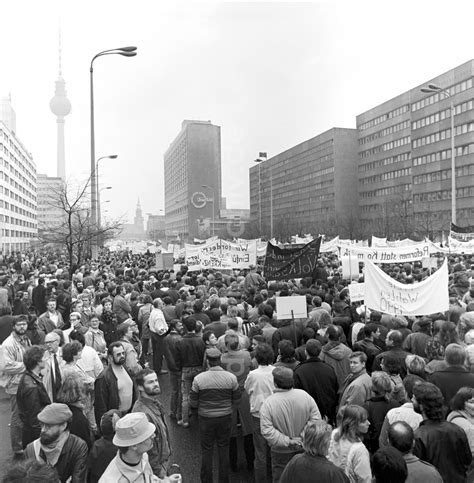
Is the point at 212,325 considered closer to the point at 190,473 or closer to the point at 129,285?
the point at 190,473

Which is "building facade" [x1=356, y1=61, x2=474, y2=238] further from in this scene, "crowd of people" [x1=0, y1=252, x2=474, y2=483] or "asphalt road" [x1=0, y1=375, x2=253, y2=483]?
"asphalt road" [x1=0, y1=375, x2=253, y2=483]

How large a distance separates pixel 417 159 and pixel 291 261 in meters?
79.9

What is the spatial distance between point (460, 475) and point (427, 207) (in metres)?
82.0

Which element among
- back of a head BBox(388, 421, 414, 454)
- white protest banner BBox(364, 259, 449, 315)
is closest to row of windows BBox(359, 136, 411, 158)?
white protest banner BBox(364, 259, 449, 315)

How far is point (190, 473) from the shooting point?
239 inches

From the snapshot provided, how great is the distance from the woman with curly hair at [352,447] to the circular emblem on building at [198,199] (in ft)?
494

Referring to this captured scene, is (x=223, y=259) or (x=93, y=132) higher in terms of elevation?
(x=93, y=132)

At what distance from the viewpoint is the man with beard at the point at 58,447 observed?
4.02 m

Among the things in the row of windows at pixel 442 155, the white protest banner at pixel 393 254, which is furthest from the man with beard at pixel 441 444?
the row of windows at pixel 442 155

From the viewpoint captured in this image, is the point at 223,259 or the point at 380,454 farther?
the point at 223,259

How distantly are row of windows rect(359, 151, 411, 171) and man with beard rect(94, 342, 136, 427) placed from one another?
89.1 m

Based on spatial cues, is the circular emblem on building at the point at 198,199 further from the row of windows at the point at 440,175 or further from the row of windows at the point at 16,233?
the row of windows at the point at 440,175

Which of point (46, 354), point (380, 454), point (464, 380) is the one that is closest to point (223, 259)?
point (46, 354)

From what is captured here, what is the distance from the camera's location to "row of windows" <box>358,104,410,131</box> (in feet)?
289
